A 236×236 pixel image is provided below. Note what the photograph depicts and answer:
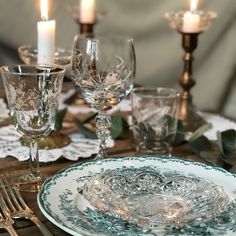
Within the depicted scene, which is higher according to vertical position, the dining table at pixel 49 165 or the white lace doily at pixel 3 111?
the dining table at pixel 49 165

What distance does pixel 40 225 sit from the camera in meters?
0.68

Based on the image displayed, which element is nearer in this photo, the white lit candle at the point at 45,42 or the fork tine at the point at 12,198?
the fork tine at the point at 12,198

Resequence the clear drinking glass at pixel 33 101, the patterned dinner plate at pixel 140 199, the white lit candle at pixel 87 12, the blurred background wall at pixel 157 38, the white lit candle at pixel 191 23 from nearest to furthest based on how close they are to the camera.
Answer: the patterned dinner plate at pixel 140 199 → the clear drinking glass at pixel 33 101 → the white lit candle at pixel 191 23 → the white lit candle at pixel 87 12 → the blurred background wall at pixel 157 38

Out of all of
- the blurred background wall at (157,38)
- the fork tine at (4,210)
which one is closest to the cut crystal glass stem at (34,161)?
the fork tine at (4,210)

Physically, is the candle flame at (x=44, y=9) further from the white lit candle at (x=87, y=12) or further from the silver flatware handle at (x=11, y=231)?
the silver flatware handle at (x=11, y=231)

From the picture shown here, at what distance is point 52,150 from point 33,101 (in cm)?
18

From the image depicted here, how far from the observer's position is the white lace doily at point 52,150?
944mm

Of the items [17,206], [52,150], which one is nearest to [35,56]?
[52,150]

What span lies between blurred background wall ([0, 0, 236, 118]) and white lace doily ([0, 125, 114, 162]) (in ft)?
2.28

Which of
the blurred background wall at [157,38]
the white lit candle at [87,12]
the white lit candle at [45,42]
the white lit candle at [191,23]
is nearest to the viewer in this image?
the white lit candle at [45,42]

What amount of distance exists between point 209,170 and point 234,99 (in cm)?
96

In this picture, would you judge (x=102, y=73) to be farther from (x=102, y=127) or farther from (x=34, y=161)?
(x=34, y=161)

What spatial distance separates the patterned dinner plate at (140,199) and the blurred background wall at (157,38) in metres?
0.90

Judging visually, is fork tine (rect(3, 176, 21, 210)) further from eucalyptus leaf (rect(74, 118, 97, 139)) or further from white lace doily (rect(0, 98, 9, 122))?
white lace doily (rect(0, 98, 9, 122))
